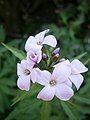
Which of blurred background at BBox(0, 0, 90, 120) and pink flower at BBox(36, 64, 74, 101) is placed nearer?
pink flower at BBox(36, 64, 74, 101)

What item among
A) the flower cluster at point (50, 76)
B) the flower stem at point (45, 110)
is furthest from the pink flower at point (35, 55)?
the flower stem at point (45, 110)

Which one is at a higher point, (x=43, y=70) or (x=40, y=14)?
(x=43, y=70)

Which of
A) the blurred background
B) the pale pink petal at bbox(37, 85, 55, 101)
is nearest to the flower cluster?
the pale pink petal at bbox(37, 85, 55, 101)

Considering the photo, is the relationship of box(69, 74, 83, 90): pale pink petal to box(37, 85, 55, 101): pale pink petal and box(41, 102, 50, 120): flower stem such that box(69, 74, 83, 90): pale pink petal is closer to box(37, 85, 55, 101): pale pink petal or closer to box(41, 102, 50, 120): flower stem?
box(37, 85, 55, 101): pale pink petal

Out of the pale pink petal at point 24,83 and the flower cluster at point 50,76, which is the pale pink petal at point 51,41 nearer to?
the flower cluster at point 50,76

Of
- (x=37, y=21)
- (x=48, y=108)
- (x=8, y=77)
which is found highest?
(x=48, y=108)

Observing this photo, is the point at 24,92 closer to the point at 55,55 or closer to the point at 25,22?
the point at 55,55

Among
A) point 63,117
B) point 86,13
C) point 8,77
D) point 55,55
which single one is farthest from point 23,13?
point 55,55
